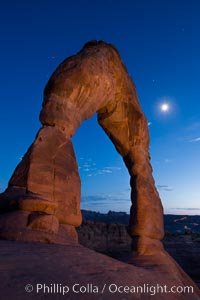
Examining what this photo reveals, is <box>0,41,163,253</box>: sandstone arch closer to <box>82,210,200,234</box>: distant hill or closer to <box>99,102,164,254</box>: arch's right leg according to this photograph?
<box>99,102,164,254</box>: arch's right leg

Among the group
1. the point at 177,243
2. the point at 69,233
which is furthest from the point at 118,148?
the point at 177,243

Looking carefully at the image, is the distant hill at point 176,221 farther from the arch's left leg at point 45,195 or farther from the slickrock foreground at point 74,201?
the arch's left leg at point 45,195

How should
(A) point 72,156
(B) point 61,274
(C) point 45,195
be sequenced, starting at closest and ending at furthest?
(B) point 61,274 < (C) point 45,195 < (A) point 72,156

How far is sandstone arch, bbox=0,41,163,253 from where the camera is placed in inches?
141

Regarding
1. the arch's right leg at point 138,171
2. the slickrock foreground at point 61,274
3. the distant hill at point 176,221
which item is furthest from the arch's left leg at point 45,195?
the distant hill at point 176,221

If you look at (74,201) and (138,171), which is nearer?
(74,201)

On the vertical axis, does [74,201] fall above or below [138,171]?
below

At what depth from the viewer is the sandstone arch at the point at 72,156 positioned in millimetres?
3590

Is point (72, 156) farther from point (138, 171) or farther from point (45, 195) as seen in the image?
point (138, 171)

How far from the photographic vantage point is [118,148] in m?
7.40

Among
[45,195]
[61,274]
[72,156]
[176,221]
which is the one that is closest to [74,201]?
[45,195]

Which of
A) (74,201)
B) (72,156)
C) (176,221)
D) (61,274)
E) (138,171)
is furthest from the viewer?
(176,221)

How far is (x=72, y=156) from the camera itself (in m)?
4.93

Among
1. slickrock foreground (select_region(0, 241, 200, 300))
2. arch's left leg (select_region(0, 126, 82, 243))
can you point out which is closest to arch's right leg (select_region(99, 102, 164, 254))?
arch's left leg (select_region(0, 126, 82, 243))
